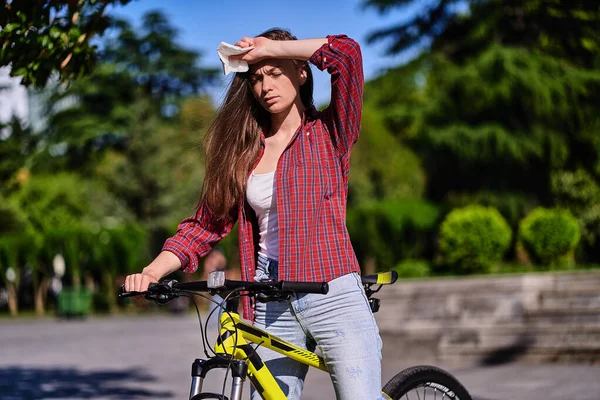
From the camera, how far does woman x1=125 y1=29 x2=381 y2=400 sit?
3336mm

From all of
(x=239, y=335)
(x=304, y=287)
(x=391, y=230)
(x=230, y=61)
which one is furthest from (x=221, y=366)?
(x=391, y=230)

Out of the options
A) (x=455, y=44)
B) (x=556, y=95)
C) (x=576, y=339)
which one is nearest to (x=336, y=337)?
(x=576, y=339)

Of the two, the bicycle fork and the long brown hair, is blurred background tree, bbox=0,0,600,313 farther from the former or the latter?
the bicycle fork

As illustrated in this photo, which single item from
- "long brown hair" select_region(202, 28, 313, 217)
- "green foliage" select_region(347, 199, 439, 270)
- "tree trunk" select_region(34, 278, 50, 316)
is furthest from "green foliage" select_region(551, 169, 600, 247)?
"long brown hair" select_region(202, 28, 313, 217)

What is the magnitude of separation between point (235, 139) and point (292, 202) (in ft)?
1.32

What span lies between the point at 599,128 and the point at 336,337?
24.8 m

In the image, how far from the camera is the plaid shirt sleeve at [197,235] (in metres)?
3.56

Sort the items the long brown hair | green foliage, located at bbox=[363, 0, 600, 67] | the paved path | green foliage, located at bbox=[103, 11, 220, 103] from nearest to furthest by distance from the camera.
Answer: the long brown hair < the paved path < green foliage, located at bbox=[363, 0, 600, 67] < green foliage, located at bbox=[103, 11, 220, 103]

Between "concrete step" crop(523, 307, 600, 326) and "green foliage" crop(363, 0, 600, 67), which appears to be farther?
"green foliage" crop(363, 0, 600, 67)

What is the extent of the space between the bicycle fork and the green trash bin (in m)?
32.3

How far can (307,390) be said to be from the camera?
9719 millimetres

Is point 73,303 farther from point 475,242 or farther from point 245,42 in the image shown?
point 245,42

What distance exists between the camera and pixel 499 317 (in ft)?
42.8

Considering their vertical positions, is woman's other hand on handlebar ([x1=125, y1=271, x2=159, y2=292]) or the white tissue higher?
the white tissue
